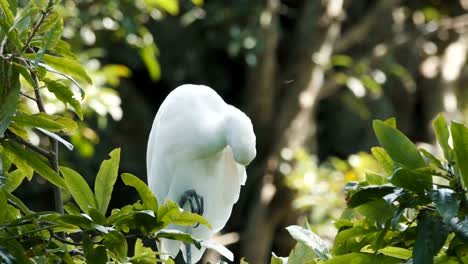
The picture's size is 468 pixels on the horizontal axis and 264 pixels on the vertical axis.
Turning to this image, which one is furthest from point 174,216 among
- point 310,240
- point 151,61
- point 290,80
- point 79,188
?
point 290,80

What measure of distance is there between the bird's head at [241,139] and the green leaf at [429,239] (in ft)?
1.09

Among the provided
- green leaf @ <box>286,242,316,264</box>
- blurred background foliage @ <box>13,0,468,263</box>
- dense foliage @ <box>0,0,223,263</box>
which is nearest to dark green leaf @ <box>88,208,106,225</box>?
dense foliage @ <box>0,0,223,263</box>

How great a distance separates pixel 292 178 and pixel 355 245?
2.62 m

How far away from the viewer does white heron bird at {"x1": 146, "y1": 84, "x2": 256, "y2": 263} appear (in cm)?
138

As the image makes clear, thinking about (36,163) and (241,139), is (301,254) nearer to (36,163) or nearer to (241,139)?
(241,139)

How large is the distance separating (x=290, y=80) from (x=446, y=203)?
3.06 meters

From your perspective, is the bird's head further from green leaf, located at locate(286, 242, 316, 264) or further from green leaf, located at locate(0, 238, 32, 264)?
green leaf, located at locate(0, 238, 32, 264)

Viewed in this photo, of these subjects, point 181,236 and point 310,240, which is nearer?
point 181,236

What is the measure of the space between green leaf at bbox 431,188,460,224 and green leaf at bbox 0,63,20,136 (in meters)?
0.48

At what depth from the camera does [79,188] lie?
1.09m

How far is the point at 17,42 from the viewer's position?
1045mm

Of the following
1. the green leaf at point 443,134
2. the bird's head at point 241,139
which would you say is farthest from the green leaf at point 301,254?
the green leaf at point 443,134

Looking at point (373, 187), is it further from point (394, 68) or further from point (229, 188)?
point (394, 68)

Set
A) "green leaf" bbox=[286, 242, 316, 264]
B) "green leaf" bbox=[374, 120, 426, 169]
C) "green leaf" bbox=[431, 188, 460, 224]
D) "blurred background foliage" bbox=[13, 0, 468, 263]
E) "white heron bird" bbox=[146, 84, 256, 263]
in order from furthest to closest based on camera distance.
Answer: "blurred background foliage" bbox=[13, 0, 468, 263] < "white heron bird" bbox=[146, 84, 256, 263] < "green leaf" bbox=[286, 242, 316, 264] < "green leaf" bbox=[374, 120, 426, 169] < "green leaf" bbox=[431, 188, 460, 224]
